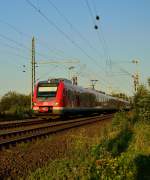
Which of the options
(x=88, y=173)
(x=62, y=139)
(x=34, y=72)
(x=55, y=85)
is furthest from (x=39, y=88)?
(x=88, y=173)

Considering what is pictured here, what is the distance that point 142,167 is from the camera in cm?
959

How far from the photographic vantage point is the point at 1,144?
14797 mm

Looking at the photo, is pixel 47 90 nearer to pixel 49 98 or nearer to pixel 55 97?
pixel 49 98

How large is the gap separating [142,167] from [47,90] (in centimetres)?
2548

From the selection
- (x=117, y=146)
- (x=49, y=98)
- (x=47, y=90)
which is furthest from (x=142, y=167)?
(x=47, y=90)

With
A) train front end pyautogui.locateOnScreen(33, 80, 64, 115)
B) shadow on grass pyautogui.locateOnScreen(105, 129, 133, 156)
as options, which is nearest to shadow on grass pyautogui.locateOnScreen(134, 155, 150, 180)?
shadow on grass pyautogui.locateOnScreen(105, 129, 133, 156)

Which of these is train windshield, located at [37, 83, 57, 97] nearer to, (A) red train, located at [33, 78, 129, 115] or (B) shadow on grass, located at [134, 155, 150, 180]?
(A) red train, located at [33, 78, 129, 115]

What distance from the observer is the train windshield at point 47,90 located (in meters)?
34.6

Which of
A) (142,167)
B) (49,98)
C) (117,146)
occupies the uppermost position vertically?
(49,98)

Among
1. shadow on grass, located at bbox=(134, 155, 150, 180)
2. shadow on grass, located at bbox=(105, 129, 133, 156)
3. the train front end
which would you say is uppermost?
the train front end

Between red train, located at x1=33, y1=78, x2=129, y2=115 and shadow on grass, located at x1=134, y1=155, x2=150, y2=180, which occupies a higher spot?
red train, located at x1=33, y1=78, x2=129, y2=115

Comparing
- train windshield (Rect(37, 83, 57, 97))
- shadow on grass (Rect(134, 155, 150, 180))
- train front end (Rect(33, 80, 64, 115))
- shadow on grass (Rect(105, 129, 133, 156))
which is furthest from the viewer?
train windshield (Rect(37, 83, 57, 97))

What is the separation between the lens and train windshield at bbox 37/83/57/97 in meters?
34.6

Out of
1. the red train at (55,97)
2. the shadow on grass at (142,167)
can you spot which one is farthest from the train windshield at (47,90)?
the shadow on grass at (142,167)
